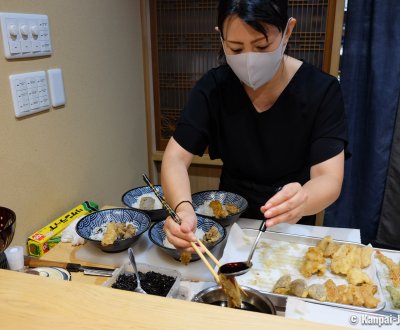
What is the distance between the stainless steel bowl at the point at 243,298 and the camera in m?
0.88

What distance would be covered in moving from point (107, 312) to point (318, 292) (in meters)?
0.66

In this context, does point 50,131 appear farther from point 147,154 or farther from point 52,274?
point 147,154

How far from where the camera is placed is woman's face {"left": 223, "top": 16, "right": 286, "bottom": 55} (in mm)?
1163

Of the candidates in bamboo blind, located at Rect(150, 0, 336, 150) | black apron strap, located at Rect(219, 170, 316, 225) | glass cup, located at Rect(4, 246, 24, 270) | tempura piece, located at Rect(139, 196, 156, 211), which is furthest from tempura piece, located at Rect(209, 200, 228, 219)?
bamboo blind, located at Rect(150, 0, 336, 150)

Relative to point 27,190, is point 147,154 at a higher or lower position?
lower

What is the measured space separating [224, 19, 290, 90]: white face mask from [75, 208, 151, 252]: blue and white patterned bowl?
0.66 metres

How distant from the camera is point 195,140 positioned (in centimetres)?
146

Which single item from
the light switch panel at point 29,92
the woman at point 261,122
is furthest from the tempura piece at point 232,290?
the light switch panel at point 29,92

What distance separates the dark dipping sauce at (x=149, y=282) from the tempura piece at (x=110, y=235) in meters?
0.23

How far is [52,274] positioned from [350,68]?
203cm

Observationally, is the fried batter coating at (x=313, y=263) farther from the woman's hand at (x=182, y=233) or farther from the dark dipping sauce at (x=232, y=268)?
the woman's hand at (x=182, y=233)

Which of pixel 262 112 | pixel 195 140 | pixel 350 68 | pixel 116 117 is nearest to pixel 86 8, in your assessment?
pixel 116 117

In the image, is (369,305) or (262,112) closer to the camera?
(369,305)

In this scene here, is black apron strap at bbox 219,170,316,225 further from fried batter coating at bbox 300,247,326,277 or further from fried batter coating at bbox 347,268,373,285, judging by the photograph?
fried batter coating at bbox 347,268,373,285
